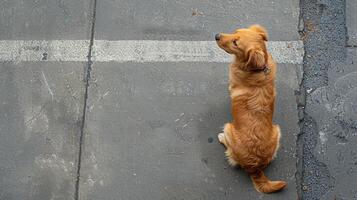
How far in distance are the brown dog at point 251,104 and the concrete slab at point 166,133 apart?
1.23 feet

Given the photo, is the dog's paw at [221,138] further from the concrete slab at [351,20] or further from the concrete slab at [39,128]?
the concrete slab at [351,20]

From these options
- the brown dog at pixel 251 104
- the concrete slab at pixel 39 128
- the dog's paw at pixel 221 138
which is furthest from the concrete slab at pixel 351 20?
the concrete slab at pixel 39 128

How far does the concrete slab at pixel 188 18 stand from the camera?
231 inches

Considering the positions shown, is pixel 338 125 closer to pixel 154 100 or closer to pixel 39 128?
pixel 154 100

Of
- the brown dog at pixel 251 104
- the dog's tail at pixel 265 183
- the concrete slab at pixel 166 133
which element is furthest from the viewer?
the concrete slab at pixel 166 133

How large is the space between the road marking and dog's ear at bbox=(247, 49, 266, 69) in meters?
1.06

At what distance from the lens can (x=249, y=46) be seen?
464 cm

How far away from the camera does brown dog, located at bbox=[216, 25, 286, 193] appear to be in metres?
4.74

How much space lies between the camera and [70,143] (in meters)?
5.41

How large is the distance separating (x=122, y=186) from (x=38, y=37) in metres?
Result: 1.90

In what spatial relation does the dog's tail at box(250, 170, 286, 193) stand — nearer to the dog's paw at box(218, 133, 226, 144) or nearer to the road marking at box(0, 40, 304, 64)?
the dog's paw at box(218, 133, 226, 144)

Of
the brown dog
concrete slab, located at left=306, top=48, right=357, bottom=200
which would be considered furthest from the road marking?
the brown dog

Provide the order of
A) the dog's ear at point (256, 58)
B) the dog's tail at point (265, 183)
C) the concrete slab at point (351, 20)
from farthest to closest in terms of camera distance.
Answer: the concrete slab at point (351, 20) → the dog's tail at point (265, 183) → the dog's ear at point (256, 58)

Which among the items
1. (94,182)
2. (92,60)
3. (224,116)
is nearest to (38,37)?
(92,60)
